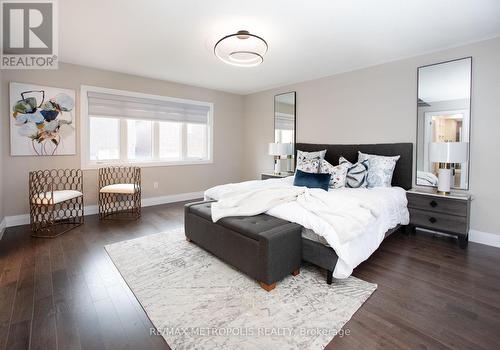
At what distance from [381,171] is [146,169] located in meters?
4.17

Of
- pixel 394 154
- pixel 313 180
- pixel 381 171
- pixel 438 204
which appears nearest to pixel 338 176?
pixel 313 180

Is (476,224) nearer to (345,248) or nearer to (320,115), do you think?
(345,248)

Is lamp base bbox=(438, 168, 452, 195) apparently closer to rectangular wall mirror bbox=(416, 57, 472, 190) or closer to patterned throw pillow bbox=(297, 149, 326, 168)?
rectangular wall mirror bbox=(416, 57, 472, 190)

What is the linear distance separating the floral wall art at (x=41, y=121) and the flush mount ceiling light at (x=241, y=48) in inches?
107

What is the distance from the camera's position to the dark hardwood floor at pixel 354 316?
1598 mm

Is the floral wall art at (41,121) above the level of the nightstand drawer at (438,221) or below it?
above

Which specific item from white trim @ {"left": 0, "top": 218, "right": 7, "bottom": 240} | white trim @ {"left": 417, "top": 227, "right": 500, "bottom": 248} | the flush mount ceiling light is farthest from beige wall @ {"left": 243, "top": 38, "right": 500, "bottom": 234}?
white trim @ {"left": 0, "top": 218, "right": 7, "bottom": 240}

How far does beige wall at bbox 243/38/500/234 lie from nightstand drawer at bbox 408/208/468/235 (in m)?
0.43

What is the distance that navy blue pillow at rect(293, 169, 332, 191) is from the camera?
11.2 feet

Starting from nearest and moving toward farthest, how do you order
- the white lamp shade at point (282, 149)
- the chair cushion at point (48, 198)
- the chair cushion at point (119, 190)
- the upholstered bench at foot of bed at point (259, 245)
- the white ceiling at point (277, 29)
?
the upholstered bench at foot of bed at point (259, 245), the white ceiling at point (277, 29), the chair cushion at point (48, 198), the chair cushion at point (119, 190), the white lamp shade at point (282, 149)

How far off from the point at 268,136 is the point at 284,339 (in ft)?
15.6

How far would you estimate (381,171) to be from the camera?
3641 mm

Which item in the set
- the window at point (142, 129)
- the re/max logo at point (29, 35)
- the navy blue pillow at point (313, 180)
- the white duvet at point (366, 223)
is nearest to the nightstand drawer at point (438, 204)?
the white duvet at point (366, 223)

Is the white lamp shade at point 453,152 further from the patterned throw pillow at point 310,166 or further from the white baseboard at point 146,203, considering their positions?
the white baseboard at point 146,203
